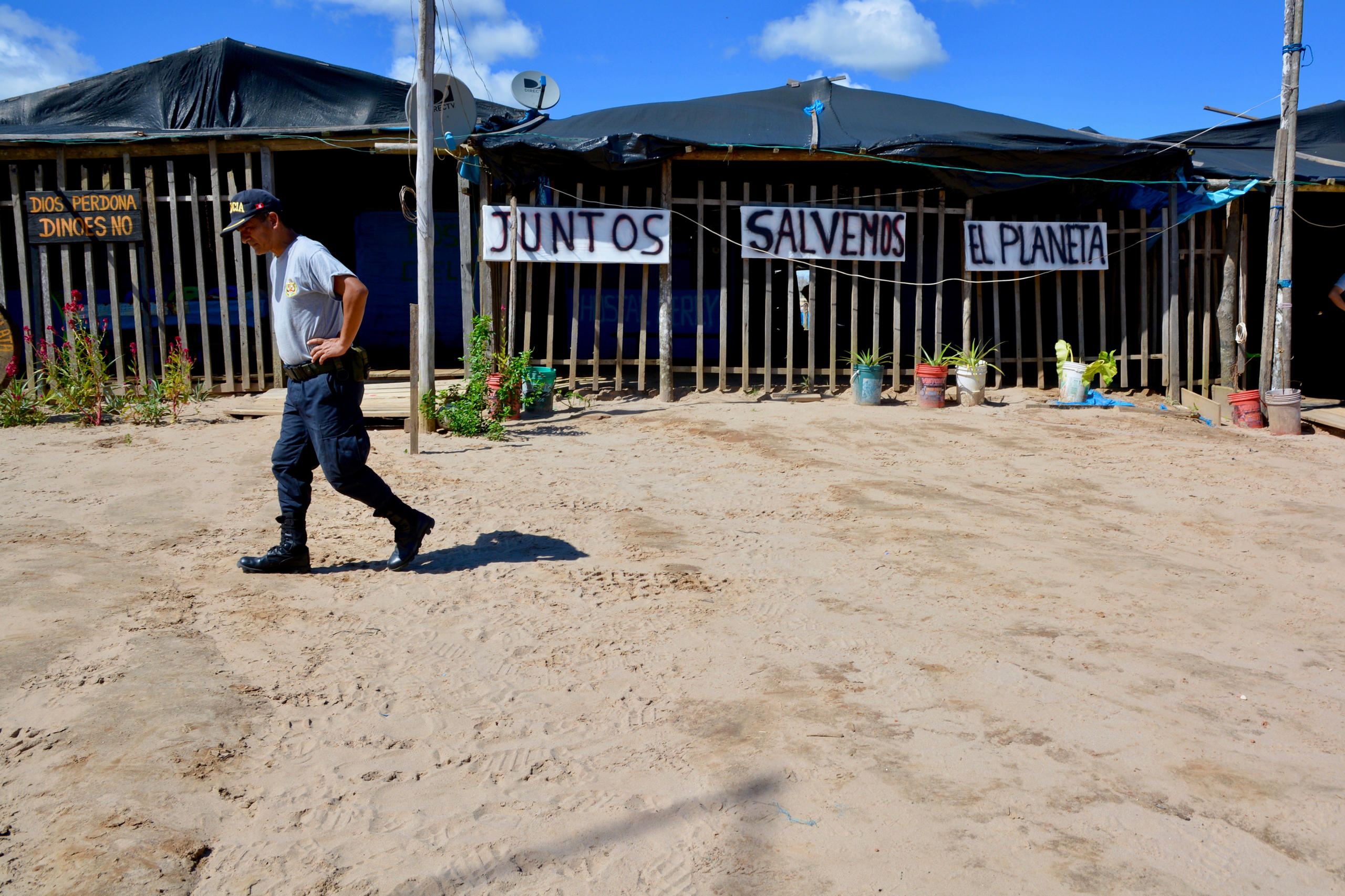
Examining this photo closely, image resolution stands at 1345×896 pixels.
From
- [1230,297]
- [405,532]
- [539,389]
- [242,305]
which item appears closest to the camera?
[405,532]

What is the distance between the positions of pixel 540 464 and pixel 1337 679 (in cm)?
474

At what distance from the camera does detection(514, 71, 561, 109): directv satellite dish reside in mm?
10336

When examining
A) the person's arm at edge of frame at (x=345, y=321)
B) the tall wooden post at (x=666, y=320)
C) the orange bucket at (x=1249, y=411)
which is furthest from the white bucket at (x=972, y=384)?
the person's arm at edge of frame at (x=345, y=321)

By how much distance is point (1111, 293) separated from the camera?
10.8m

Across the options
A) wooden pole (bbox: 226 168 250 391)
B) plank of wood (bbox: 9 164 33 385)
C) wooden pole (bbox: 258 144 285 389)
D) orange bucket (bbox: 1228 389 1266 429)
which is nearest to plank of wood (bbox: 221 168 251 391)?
wooden pole (bbox: 226 168 250 391)

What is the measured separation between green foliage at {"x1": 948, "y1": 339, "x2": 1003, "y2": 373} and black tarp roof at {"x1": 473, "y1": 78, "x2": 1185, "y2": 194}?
1.64 m

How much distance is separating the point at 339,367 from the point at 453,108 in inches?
225

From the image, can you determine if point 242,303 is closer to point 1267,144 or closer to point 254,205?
point 254,205

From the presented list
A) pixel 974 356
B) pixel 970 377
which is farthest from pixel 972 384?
pixel 974 356

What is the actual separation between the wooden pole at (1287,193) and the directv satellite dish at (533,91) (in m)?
7.24

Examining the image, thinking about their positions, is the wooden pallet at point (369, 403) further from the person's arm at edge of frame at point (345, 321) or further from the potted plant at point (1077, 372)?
the potted plant at point (1077, 372)

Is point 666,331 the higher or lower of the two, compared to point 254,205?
lower

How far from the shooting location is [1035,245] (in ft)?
33.8

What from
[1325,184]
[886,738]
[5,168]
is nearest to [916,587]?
[886,738]
